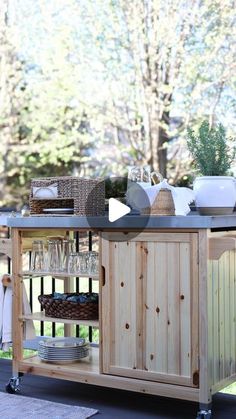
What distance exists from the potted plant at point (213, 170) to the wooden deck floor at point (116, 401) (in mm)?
Answer: 838

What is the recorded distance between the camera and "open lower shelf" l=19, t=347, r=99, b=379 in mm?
2712

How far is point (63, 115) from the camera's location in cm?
949

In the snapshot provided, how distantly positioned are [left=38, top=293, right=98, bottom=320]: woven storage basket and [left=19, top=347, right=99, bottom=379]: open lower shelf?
0.22m

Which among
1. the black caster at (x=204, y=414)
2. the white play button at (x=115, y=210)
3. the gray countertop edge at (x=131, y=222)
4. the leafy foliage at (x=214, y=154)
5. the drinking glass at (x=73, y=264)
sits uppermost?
the leafy foliage at (x=214, y=154)

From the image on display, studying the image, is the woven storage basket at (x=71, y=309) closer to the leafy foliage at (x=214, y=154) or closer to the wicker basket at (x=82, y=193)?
the wicker basket at (x=82, y=193)

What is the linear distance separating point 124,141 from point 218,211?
6.80 m

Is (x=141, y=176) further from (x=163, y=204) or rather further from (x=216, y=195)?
(x=216, y=195)

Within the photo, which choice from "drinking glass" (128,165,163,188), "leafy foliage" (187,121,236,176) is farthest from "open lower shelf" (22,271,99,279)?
"leafy foliage" (187,121,236,176)

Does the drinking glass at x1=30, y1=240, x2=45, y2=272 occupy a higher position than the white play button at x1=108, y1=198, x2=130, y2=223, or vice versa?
the white play button at x1=108, y1=198, x2=130, y2=223

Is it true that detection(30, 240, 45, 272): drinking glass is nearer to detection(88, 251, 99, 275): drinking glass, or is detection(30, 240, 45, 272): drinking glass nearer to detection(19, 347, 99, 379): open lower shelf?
detection(88, 251, 99, 275): drinking glass

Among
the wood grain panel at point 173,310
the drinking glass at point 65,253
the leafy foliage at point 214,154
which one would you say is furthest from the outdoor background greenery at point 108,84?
the wood grain panel at point 173,310

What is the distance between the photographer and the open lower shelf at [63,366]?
Result: 2.71 metres

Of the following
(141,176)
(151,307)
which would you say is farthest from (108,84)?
(151,307)

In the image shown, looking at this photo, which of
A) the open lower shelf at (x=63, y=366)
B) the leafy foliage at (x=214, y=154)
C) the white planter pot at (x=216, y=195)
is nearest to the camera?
the white planter pot at (x=216, y=195)
